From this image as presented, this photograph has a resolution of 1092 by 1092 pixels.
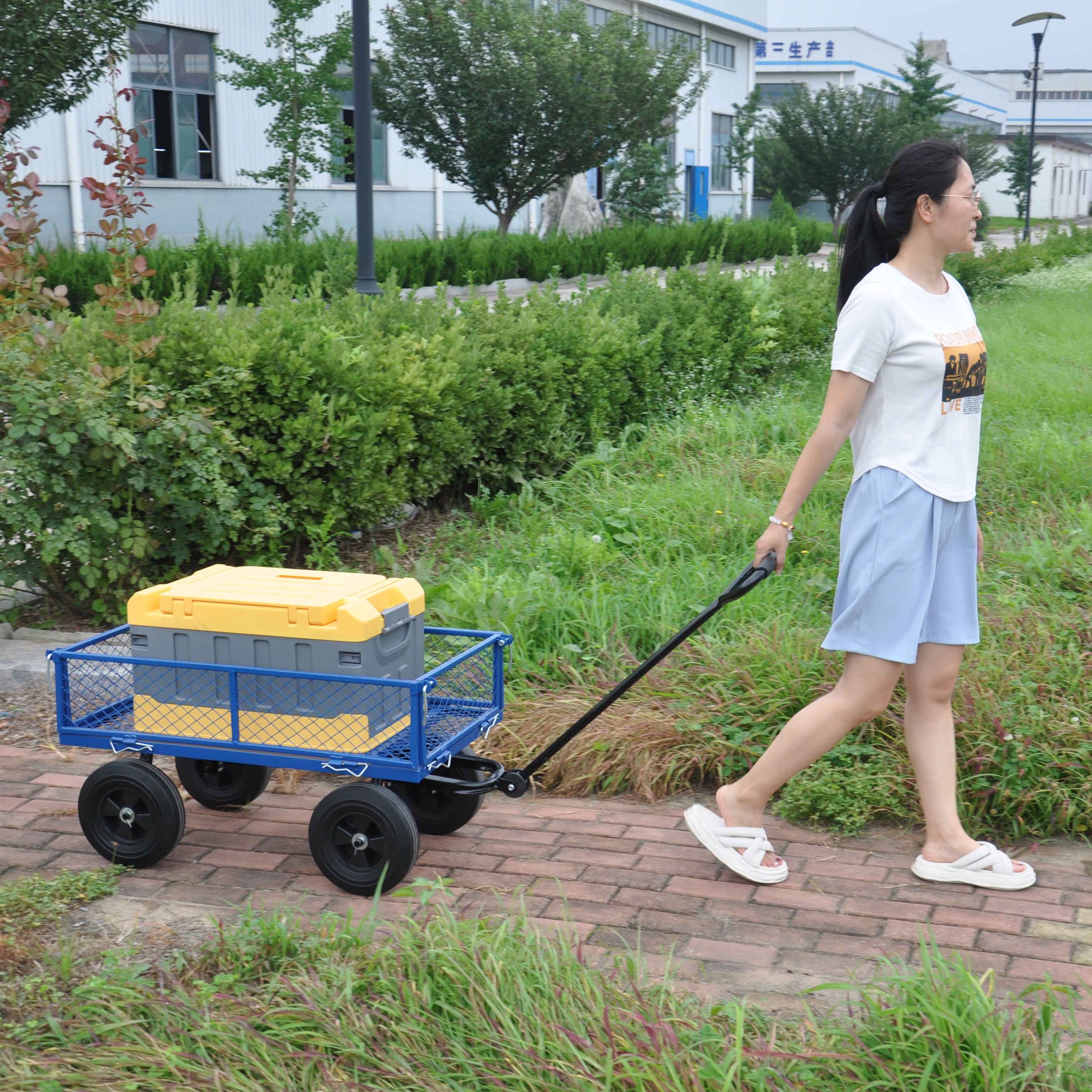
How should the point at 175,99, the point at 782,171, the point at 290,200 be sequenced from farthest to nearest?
the point at 782,171, the point at 175,99, the point at 290,200

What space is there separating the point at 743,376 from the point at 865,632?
635 cm

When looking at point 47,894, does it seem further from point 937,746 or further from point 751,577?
point 937,746

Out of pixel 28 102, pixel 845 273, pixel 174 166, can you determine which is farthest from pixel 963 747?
pixel 174 166

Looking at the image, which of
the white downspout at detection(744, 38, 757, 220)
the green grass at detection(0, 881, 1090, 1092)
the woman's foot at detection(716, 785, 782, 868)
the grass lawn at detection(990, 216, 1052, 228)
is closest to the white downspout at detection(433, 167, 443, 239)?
the white downspout at detection(744, 38, 757, 220)

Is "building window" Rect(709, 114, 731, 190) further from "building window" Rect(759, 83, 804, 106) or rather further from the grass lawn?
the grass lawn

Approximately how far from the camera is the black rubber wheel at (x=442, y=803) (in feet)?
12.5

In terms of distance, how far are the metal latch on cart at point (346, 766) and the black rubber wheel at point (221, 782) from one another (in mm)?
630

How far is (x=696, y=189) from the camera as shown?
5028 cm

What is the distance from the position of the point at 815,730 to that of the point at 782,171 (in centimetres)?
4573

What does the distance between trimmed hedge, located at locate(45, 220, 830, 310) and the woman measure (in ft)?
13.4

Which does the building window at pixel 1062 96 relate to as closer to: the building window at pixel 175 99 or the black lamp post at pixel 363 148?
the building window at pixel 175 99

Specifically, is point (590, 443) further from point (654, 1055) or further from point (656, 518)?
point (654, 1055)

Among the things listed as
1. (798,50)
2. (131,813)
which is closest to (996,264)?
(131,813)

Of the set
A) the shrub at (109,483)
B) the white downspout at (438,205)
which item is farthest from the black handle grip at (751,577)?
the white downspout at (438,205)
